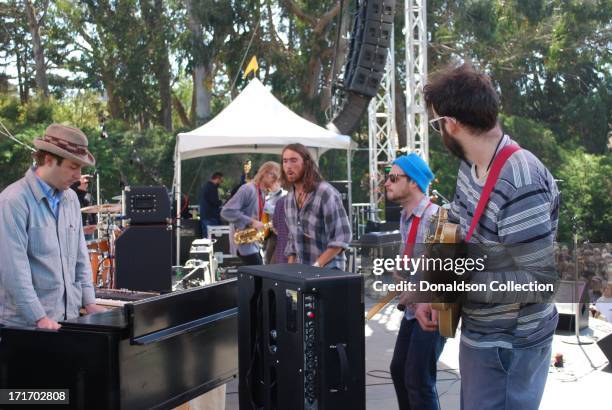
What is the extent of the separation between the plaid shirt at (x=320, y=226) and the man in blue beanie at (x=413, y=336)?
0.60 m

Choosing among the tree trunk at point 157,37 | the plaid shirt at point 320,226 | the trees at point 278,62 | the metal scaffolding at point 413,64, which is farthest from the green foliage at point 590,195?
the plaid shirt at point 320,226

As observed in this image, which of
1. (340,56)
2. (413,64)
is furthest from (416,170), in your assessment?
(340,56)

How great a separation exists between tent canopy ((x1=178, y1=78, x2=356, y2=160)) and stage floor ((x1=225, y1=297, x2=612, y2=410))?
4.18 metres

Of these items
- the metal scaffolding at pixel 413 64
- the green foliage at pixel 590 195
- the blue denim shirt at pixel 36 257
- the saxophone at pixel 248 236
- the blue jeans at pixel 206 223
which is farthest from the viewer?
the green foliage at pixel 590 195

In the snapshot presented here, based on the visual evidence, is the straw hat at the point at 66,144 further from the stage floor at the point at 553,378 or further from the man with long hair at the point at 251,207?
the man with long hair at the point at 251,207

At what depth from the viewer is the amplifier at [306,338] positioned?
2.67 metres

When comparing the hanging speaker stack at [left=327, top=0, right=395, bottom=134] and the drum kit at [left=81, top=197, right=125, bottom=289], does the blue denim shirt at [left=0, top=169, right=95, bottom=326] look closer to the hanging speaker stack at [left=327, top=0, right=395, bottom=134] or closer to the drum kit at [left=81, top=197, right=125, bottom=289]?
the drum kit at [left=81, top=197, right=125, bottom=289]

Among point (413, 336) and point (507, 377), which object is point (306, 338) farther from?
point (413, 336)

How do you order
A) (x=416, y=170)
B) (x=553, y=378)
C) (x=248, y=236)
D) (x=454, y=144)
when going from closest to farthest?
(x=454, y=144), (x=416, y=170), (x=553, y=378), (x=248, y=236)

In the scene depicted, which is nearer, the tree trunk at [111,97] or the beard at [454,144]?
the beard at [454,144]

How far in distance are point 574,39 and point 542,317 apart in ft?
86.7

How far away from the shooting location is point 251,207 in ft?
28.2

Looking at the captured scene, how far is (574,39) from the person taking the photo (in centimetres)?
2614

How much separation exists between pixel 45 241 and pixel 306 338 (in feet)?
4.22
